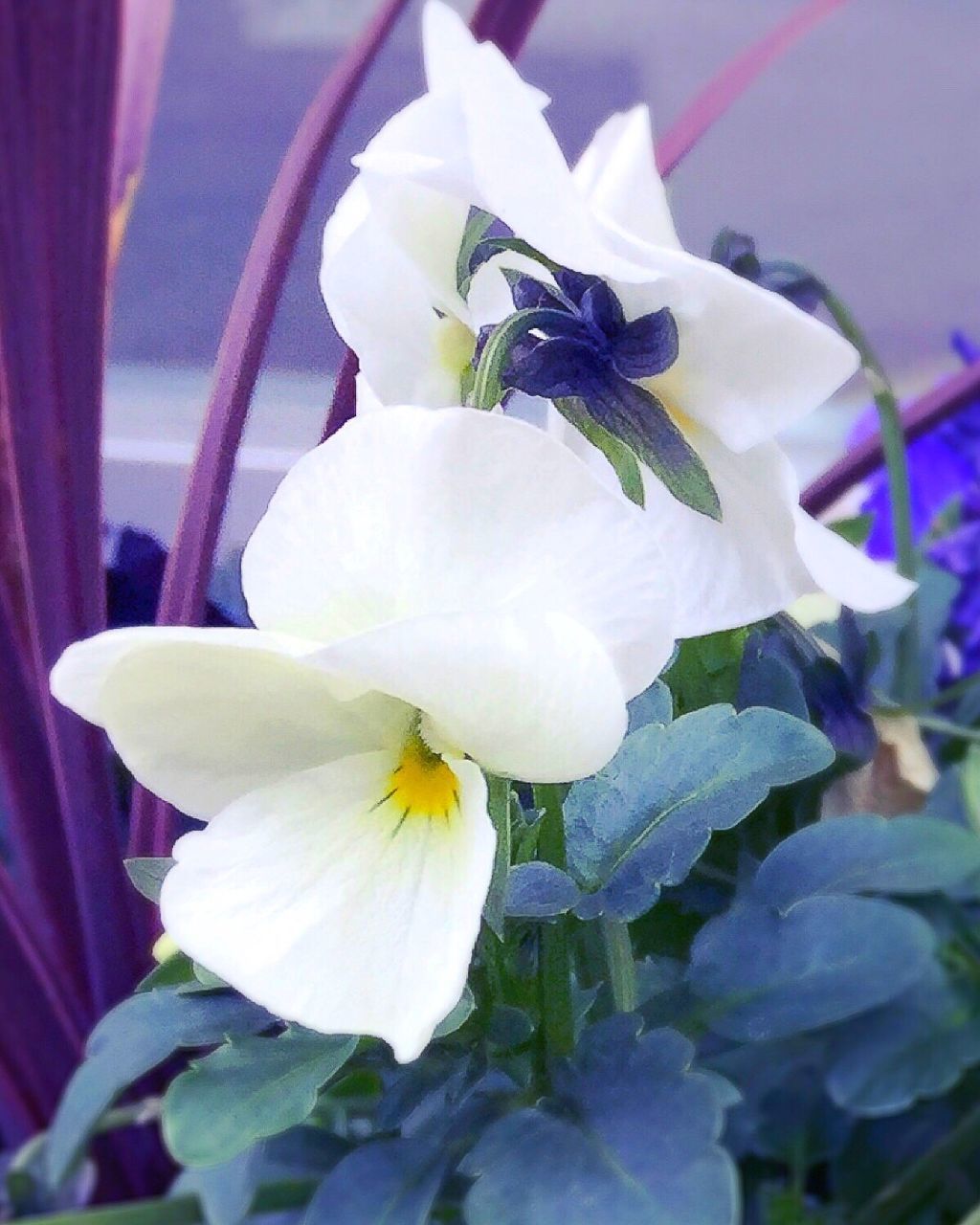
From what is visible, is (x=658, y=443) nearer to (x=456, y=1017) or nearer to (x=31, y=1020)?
(x=456, y=1017)

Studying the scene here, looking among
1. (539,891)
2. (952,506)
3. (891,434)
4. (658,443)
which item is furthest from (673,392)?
(952,506)

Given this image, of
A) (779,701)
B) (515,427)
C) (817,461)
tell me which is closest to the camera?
Answer: (515,427)

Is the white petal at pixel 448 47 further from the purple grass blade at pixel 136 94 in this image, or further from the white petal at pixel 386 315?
the purple grass blade at pixel 136 94

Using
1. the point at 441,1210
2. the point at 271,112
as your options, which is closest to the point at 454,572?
the point at 441,1210

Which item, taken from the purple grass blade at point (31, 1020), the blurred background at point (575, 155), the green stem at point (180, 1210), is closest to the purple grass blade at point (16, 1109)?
the purple grass blade at point (31, 1020)

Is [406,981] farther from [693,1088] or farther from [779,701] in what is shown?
[779,701]

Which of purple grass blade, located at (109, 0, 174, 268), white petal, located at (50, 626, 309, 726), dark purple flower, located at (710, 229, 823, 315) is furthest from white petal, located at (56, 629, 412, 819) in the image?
purple grass blade, located at (109, 0, 174, 268)
